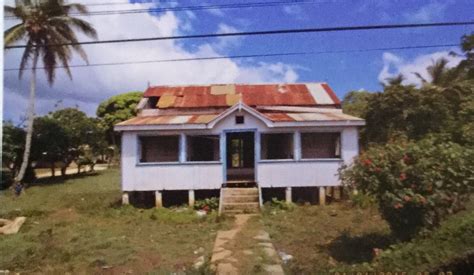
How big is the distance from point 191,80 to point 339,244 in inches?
91.7

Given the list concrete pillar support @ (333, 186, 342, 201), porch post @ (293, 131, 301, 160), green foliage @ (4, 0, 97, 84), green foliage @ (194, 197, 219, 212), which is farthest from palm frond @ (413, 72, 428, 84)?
green foliage @ (194, 197, 219, 212)

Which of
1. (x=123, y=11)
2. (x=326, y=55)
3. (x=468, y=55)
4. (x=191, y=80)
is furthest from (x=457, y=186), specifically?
(x=123, y=11)

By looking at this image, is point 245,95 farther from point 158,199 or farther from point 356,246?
point 158,199

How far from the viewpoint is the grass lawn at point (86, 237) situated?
155 inches

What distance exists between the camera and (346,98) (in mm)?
3961

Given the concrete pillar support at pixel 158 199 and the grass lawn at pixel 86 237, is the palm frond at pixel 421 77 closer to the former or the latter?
the grass lawn at pixel 86 237

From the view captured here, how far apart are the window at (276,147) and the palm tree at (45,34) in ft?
9.76

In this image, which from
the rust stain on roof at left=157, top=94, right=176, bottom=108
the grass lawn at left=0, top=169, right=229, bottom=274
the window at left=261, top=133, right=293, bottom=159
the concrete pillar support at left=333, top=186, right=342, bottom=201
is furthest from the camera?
the window at left=261, top=133, right=293, bottom=159

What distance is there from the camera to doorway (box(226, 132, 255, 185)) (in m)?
5.54

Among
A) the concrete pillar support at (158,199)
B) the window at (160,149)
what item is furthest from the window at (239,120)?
the concrete pillar support at (158,199)

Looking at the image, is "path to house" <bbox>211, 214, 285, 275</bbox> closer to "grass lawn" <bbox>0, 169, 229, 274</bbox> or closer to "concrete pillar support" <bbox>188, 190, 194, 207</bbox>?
"grass lawn" <bbox>0, 169, 229, 274</bbox>

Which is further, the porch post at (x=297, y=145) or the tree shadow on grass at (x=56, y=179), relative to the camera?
the porch post at (x=297, y=145)

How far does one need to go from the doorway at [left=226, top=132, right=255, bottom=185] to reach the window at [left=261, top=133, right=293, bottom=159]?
0.21 m

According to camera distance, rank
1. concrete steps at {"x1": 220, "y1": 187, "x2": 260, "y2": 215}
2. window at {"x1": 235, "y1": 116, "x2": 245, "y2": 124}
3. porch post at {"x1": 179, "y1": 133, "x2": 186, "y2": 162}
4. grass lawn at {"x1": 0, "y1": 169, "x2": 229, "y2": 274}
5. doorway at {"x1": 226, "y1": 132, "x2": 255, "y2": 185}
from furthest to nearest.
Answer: concrete steps at {"x1": 220, "y1": 187, "x2": 260, "y2": 215} → doorway at {"x1": 226, "y1": 132, "x2": 255, "y2": 185} → porch post at {"x1": 179, "y1": 133, "x2": 186, "y2": 162} → window at {"x1": 235, "y1": 116, "x2": 245, "y2": 124} → grass lawn at {"x1": 0, "y1": 169, "x2": 229, "y2": 274}
